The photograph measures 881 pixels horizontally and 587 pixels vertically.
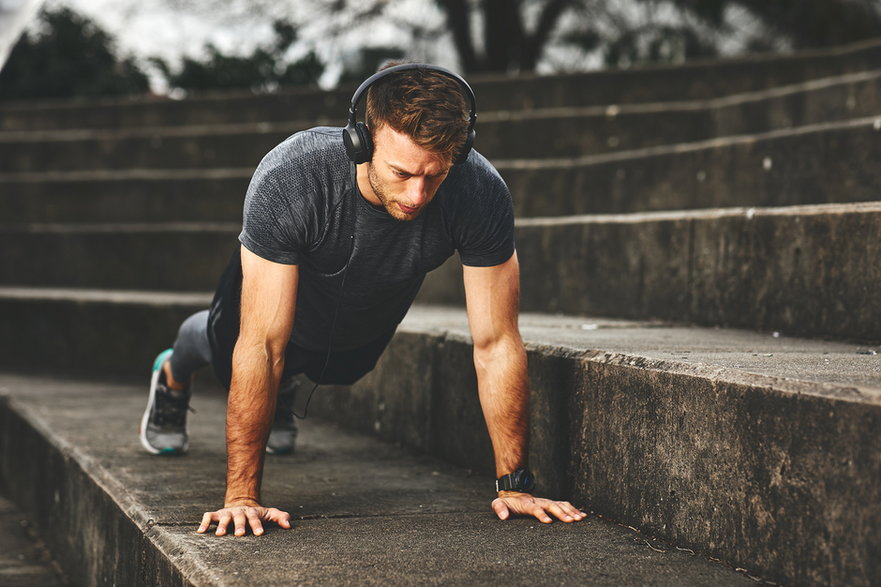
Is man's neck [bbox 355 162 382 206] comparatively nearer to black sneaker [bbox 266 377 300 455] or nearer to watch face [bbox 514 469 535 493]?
watch face [bbox 514 469 535 493]

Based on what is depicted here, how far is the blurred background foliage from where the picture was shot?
1034 centimetres

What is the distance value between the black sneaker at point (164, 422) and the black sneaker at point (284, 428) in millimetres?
281

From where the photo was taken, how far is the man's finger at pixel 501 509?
254 cm

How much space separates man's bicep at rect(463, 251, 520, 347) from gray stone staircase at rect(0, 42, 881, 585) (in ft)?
0.69

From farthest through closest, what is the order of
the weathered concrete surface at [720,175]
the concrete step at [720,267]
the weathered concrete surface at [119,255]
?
the weathered concrete surface at [119,255]
the weathered concrete surface at [720,175]
the concrete step at [720,267]

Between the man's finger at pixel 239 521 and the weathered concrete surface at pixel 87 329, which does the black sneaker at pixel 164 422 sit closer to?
the man's finger at pixel 239 521

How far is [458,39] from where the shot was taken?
11.6m

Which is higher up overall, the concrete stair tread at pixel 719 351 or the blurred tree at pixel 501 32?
the blurred tree at pixel 501 32

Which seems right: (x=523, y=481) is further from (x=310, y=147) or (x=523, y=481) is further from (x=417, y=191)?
(x=310, y=147)

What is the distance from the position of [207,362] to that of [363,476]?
62 centimetres

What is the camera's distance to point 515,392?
2.64 m

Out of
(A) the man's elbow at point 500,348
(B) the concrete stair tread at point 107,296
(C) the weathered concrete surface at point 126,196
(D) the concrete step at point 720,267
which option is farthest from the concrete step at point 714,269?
(C) the weathered concrete surface at point 126,196

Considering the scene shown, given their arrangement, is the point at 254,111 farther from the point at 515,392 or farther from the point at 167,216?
the point at 515,392

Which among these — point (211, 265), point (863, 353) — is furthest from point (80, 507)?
point (211, 265)
